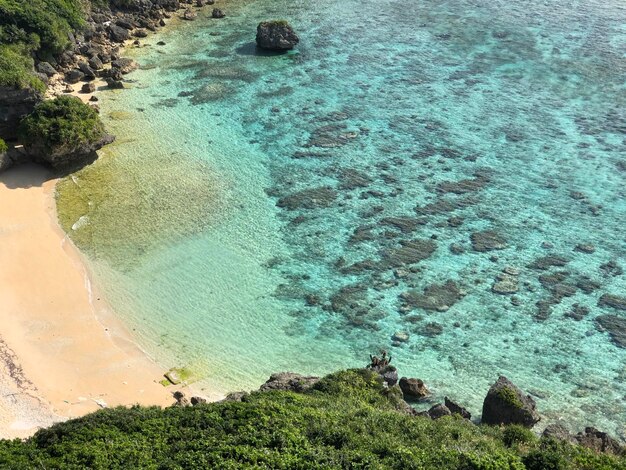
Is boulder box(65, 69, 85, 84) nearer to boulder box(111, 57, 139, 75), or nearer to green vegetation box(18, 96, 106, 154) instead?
boulder box(111, 57, 139, 75)

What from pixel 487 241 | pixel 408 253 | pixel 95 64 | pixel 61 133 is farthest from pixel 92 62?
pixel 487 241

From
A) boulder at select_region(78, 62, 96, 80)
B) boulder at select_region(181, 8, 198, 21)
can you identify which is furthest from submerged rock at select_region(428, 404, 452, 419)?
boulder at select_region(181, 8, 198, 21)

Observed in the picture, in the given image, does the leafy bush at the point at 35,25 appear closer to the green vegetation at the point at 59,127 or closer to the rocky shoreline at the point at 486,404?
the green vegetation at the point at 59,127

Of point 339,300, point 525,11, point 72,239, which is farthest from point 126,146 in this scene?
point 525,11

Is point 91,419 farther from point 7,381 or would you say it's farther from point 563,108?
point 563,108

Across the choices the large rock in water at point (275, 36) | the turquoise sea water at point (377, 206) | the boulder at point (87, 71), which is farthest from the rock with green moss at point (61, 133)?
the large rock in water at point (275, 36)
